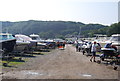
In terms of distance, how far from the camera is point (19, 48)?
23062mm

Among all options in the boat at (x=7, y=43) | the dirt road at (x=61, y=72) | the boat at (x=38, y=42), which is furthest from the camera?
the boat at (x=38, y=42)

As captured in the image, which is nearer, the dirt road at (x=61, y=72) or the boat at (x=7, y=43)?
the dirt road at (x=61, y=72)

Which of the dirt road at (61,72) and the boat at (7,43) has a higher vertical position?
the boat at (7,43)

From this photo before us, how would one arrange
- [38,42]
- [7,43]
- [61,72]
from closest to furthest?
[61,72] < [7,43] < [38,42]

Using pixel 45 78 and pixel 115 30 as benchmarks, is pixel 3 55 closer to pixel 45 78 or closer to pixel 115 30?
pixel 45 78

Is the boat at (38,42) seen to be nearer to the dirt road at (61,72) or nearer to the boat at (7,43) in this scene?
the boat at (7,43)

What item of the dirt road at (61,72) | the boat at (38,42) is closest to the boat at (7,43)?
the dirt road at (61,72)

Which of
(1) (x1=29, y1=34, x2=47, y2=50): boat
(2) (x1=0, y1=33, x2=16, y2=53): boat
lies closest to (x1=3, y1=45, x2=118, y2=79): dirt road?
(2) (x1=0, y1=33, x2=16, y2=53): boat

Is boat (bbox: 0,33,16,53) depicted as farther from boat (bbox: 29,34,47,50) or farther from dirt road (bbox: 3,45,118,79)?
boat (bbox: 29,34,47,50)

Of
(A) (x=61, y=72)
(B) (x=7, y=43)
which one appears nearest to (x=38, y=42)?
(B) (x=7, y=43)

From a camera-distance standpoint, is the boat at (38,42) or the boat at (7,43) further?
the boat at (38,42)

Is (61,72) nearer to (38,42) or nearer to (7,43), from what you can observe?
(7,43)

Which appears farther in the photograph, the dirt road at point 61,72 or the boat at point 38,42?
the boat at point 38,42

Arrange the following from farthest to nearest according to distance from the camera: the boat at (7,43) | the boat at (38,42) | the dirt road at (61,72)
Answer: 1. the boat at (38,42)
2. the boat at (7,43)
3. the dirt road at (61,72)
